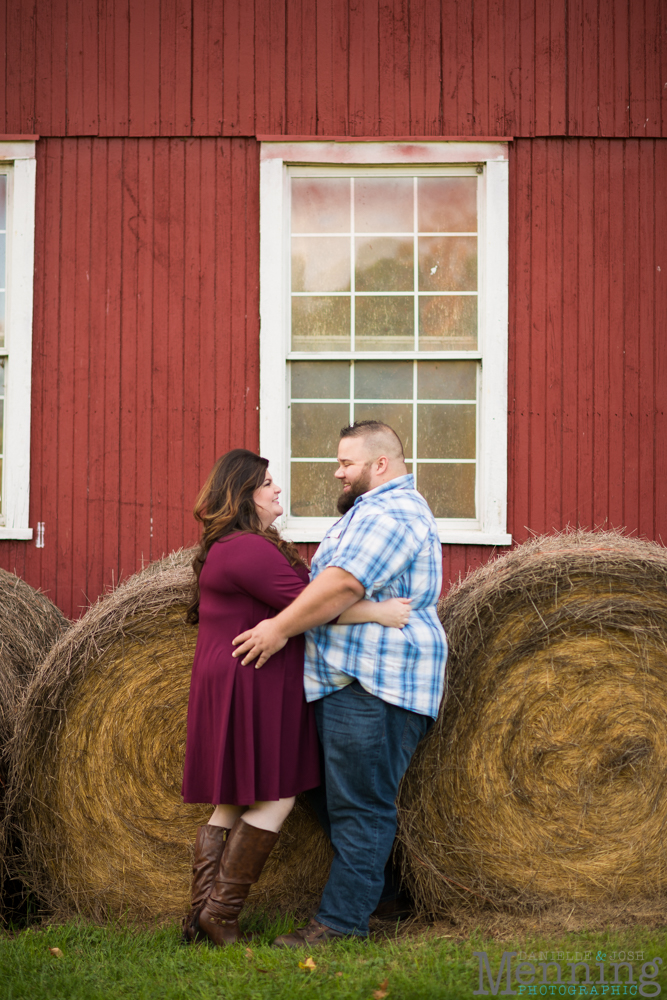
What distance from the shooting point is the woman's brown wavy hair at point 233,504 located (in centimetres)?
321

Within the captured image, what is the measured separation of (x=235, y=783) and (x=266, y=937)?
657 millimetres

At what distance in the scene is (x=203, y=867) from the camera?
3.13 meters

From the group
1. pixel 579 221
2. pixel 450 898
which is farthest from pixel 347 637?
pixel 579 221

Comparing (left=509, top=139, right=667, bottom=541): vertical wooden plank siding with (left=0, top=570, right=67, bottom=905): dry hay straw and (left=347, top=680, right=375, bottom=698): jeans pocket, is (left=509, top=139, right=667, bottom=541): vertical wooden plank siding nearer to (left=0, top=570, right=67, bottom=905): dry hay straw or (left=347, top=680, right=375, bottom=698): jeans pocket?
(left=347, top=680, right=375, bottom=698): jeans pocket

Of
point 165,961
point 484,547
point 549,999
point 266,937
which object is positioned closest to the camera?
point 549,999

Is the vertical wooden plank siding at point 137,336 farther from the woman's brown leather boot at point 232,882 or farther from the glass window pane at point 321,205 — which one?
the woman's brown leather boot at point 232,882

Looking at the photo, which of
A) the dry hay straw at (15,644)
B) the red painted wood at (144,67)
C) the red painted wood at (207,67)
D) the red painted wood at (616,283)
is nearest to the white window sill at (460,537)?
the red painted wood at (616,283)

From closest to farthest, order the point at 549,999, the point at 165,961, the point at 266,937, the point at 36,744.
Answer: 1. the point at 549,999
2. the point at 165,961
3. the point at 266,937
4. the point at 36,744

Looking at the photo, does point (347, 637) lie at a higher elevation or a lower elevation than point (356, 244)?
lower

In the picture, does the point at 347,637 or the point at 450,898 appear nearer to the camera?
the point at 347,637

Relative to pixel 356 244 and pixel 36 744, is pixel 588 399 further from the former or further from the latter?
pixel 36 744

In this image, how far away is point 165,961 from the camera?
118 inches

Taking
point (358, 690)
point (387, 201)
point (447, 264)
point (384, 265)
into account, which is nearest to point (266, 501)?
point (358, 690)

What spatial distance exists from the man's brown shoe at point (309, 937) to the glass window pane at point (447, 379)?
3470mm
